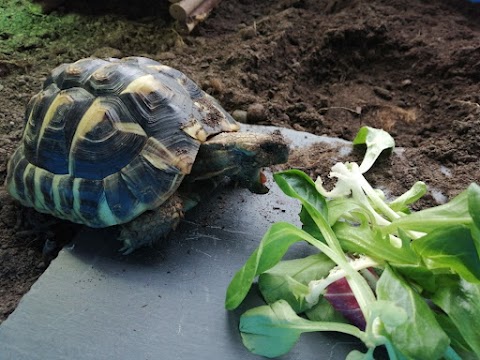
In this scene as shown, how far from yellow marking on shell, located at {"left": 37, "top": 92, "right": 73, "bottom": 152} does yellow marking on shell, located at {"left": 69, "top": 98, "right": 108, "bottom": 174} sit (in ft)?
0.34

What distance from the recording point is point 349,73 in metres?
3.43

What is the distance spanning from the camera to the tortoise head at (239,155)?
6.74 feet

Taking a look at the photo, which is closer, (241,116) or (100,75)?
(100,75)

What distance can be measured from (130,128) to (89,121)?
164 millimetres

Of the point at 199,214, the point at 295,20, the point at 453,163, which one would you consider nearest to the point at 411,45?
the point at 295,20

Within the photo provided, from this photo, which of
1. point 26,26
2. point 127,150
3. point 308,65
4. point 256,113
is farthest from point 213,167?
point 26,26

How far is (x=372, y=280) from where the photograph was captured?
5.80 feet

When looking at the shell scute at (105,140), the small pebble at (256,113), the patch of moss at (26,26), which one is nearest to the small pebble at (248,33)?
the small pebble at (256,113)

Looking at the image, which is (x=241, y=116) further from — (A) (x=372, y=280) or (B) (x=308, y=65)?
(A) (x=372, y=280)

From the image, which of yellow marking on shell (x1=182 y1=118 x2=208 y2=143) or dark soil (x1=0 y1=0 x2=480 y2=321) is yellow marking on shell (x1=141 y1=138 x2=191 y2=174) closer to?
yellow marking on shell (x1=182 y1=118 x2=208 y2=143)

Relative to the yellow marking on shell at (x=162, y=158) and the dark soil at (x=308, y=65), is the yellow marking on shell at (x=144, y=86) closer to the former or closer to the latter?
the yellow marking on shell at (x=162, y=158)

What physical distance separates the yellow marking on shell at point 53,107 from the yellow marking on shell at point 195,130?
0.47 meters

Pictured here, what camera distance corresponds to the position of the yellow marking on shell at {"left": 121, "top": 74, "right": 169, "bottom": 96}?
6.70 feet

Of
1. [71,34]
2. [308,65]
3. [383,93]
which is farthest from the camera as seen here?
[71,34]
